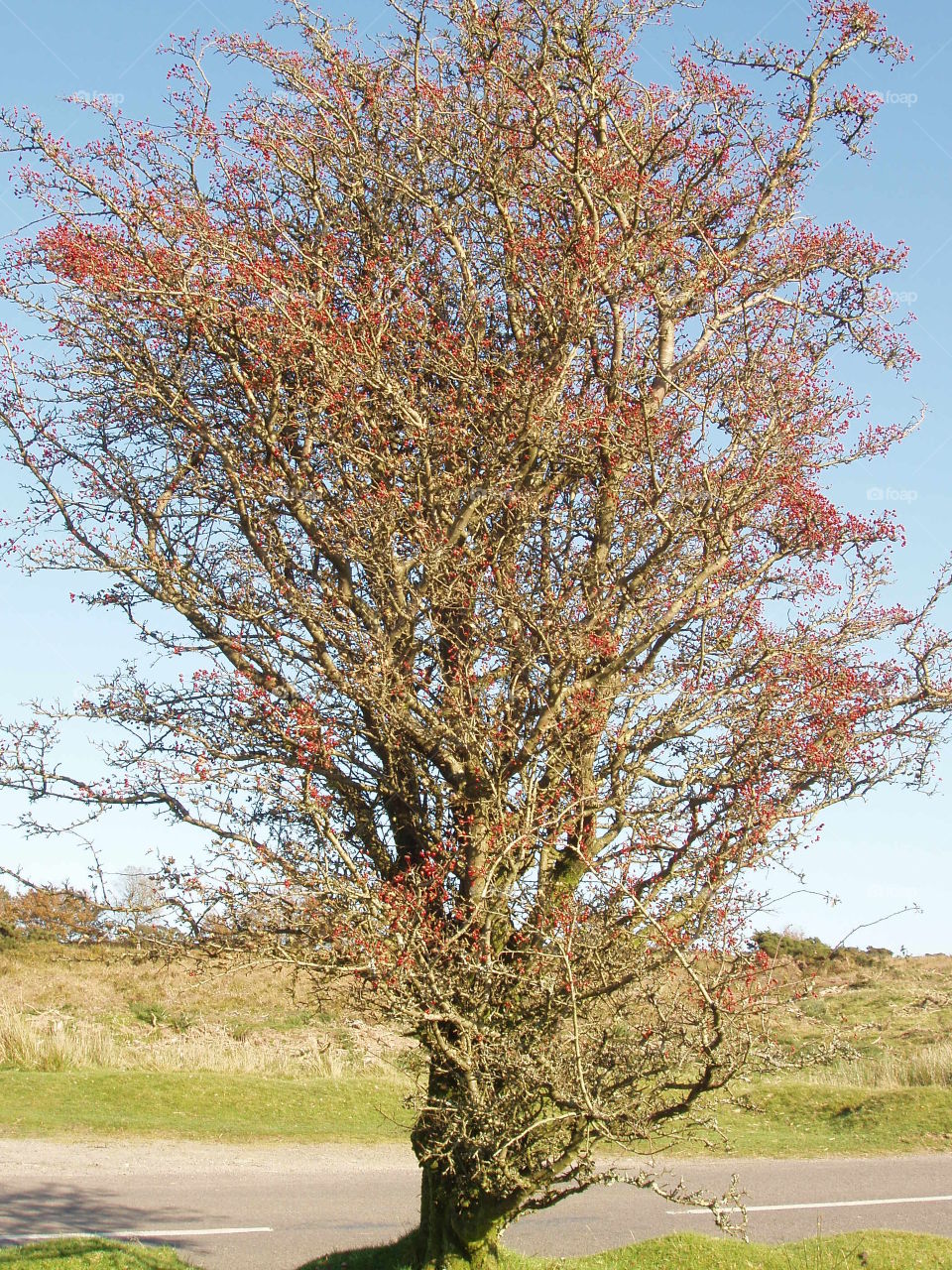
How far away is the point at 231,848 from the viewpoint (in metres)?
6.61

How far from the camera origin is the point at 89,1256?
8.00 metres

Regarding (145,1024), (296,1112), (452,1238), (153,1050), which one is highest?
(145,1024)

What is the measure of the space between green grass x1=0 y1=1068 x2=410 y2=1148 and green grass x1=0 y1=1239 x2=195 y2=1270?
25.1 ft

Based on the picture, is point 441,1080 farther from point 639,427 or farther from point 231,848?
point 639,427

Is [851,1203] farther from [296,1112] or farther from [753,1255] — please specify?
[296,1112]

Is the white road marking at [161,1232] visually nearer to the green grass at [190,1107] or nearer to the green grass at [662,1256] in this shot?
the green grass at [662,1256]

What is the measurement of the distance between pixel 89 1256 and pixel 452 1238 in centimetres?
283

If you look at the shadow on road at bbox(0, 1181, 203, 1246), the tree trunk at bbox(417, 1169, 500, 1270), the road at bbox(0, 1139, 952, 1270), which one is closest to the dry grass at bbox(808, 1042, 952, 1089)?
the road at bbox(0, 1139, 952, 1270)

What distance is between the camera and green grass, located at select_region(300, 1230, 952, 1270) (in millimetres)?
8125

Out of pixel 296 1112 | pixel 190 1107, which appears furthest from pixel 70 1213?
pixel 296 1112

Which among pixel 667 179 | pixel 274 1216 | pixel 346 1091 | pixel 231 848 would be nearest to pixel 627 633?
pixel 231 848

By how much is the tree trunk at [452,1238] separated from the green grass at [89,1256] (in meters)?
2.18

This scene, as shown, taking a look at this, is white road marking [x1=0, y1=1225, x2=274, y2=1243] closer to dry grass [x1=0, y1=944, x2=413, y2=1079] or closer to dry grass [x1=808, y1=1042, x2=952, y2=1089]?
dry grass [x1=0, y1=944, x2=413, y2=1079]

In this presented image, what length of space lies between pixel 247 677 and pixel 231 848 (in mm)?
1103
